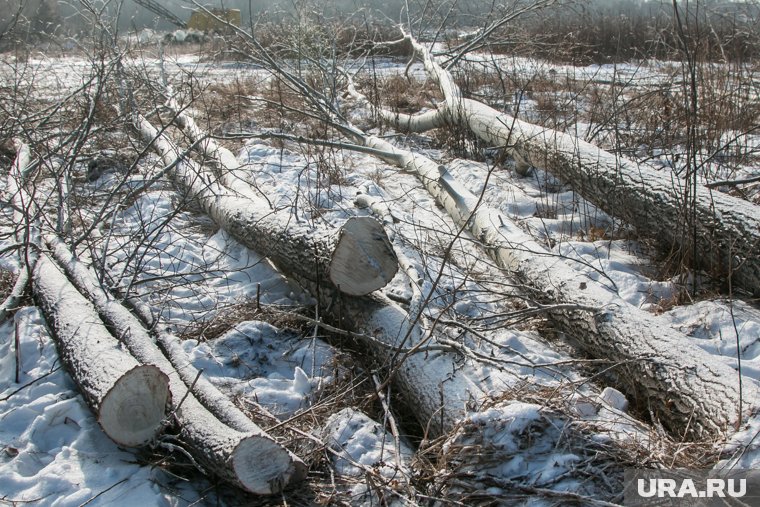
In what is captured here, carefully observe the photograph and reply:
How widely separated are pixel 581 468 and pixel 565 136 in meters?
3.60

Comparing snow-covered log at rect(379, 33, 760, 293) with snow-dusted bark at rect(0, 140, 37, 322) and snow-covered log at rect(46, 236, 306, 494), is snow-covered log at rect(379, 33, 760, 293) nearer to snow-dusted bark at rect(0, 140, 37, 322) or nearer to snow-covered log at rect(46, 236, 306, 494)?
snow-covered log at rect(46, 236, 306, 494)

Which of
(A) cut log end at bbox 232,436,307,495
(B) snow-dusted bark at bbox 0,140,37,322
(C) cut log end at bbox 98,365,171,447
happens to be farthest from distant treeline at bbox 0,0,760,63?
(A) cut log end at bbox 232,436,307,495

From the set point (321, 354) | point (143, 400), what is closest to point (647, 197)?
point (321, 354)

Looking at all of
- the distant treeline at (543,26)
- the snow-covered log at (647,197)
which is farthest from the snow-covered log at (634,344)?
the distant treeline at (543,26)

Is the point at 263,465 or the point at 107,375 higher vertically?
the point at 107,375

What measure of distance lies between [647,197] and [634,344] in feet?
5.13

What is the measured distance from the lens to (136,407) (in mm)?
2586

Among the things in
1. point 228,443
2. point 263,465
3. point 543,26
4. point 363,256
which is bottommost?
point 263,465

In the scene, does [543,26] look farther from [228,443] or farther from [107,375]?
[228,443]

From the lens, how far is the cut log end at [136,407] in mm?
2541

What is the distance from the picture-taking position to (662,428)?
2.58 meters

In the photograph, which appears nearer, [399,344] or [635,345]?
[635,345]

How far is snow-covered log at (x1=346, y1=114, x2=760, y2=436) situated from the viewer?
253 cm

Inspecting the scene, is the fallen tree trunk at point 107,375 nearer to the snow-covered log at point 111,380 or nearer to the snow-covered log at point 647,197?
the snow-covered log at point 111,380
